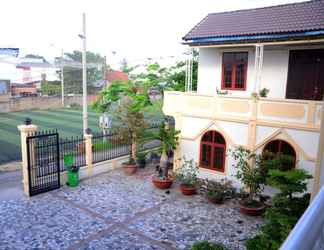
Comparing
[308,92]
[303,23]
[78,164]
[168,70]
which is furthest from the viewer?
[168,70]

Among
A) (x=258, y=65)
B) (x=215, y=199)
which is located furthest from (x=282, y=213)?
(x=258, y=65)

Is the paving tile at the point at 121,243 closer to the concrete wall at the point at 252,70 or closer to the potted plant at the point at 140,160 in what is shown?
the potted plant at the point at 140,160

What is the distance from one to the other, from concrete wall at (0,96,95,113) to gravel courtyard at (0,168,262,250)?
2646 centimetres

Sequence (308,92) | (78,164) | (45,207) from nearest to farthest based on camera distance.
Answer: (45,207) → (308,92) → (78,164)

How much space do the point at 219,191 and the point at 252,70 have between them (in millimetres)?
5970

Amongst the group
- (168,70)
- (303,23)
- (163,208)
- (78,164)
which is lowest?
(163,208)

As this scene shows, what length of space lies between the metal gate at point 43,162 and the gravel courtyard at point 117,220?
386mm

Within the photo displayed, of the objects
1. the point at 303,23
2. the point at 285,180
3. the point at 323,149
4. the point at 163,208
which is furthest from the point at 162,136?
the point at 323,149

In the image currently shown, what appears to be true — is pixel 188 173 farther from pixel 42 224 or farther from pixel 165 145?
pixel 42 224

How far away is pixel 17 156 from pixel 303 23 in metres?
15.9

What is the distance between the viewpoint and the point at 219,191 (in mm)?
10695

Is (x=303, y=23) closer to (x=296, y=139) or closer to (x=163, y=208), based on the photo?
(x=296, y=139)

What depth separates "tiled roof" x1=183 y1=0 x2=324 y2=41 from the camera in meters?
11.1

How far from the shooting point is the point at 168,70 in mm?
18844
